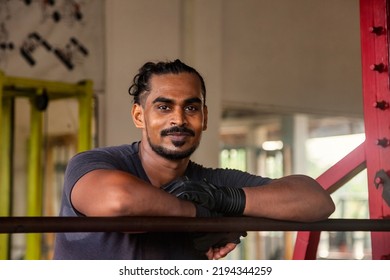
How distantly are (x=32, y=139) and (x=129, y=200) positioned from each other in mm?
2157

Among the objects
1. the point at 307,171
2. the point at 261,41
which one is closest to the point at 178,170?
the point at 261,41

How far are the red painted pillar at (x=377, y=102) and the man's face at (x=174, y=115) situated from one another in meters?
0.49

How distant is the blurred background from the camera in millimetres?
3596

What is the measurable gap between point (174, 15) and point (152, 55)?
295 mm

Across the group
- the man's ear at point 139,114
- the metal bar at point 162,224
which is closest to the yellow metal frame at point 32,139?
the man's ear at point 139,114

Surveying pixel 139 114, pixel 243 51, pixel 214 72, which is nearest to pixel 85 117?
pixel 214 72

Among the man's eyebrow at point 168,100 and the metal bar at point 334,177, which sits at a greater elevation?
the man's eyebrow at point 168,100

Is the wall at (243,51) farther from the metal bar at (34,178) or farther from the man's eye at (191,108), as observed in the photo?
the man's eye at (191,108)

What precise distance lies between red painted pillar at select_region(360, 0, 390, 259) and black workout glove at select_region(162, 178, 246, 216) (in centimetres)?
55

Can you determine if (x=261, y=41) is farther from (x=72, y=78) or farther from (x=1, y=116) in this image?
(x=1, y=116)

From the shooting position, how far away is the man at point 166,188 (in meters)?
1.34

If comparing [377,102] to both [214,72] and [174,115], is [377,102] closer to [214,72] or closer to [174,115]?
[174,115]

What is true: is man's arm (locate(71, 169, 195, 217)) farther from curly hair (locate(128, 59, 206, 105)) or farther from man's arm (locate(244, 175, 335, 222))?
curly hair (locate(128, 59, 206, 105))
